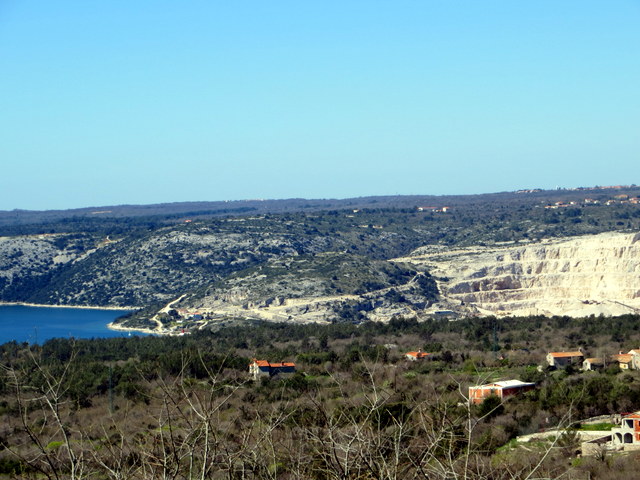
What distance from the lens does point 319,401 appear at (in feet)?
50.0

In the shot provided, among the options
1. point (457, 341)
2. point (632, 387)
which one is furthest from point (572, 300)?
point (632, 387)

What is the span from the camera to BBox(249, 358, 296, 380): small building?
28906 millimetres

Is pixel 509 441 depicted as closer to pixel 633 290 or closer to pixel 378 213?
pixel 633 290

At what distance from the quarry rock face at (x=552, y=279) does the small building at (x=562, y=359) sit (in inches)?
1000

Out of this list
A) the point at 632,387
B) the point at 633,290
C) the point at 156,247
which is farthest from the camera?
the point at 156,247

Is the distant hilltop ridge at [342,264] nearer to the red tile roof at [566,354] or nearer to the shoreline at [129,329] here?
the shoreline at [129,329]

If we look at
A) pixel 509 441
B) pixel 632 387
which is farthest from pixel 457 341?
pixel 509 441

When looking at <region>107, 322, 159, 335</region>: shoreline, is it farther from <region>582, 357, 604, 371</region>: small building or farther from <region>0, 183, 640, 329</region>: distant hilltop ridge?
<region>582, 357, 604, 371</region>: small building

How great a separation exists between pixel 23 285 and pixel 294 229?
27094 millimetres

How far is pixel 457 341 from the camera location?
39.9 metres

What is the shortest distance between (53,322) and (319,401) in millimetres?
58431

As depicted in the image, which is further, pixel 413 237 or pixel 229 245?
pixel 413 237

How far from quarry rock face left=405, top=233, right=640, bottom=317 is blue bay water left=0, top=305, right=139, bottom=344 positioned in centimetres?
2224

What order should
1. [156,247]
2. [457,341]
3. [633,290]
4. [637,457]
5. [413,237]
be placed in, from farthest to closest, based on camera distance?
1. [413,237]
2. [156,247]
3. [633,290]
4. [457,341]
5. [637,457]
